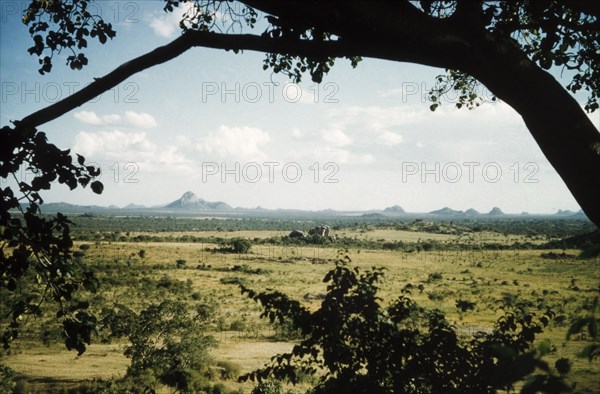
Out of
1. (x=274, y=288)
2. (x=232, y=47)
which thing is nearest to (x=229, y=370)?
(x=232, y=47)

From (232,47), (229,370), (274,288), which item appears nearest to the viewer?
(232,47)

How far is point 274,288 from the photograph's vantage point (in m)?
33.1

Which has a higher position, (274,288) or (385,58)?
(385,58)

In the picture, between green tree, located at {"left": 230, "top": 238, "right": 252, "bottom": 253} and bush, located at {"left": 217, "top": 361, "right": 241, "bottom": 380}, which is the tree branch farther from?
green tree, located at {"left": 230, "top": 238, "right": 252, "bottom": 253}

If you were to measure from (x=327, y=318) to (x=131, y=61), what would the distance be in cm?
317

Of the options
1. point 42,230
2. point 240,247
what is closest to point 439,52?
point 42,230

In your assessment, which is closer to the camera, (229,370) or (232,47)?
(232,47)

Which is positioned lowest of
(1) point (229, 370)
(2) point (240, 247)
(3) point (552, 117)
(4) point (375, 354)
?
(1) point (229, 370)

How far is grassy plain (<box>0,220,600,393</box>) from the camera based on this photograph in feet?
53.8

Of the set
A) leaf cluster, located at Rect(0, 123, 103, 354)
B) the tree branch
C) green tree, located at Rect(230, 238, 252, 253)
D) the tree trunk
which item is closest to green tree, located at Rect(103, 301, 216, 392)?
leaf cluster, located at Rect(0, 123, 103, 354)

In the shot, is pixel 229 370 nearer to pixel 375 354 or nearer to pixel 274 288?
pixel 375 354

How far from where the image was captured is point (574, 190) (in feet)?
7.61

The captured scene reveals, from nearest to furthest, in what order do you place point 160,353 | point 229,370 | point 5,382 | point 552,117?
point 552,117
point 5,382
point 160,353
point 229,370

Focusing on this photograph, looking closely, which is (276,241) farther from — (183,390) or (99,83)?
(99,83)
